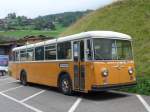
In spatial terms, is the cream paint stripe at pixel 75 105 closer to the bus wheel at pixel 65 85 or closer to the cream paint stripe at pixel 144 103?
the bus wheel at pixel 65 85

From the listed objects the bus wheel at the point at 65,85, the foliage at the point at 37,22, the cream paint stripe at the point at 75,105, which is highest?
the foliage at the point at 37,22

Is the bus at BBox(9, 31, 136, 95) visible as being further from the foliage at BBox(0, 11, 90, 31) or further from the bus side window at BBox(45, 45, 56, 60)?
the foliage at BBox(0, 11, 90, 31)

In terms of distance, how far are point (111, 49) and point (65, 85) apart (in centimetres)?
291

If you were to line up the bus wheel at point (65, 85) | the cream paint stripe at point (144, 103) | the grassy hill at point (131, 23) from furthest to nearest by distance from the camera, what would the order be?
the grassy hill at point (131, 23)
the bus wheel at point (65, 85)
the cream paint stripe at point (144, 103)

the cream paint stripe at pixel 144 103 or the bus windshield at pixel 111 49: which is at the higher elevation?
the bus windshield at pixel 111 49

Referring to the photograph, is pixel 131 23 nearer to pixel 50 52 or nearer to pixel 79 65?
pixel 50 52

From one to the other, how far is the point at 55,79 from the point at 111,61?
3.92 metres

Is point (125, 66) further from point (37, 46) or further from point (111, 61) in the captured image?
point (37, 46)

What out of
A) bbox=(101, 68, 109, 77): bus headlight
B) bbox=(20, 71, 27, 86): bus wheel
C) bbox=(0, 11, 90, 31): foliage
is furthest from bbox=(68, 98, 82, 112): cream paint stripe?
bbox=(0, 11, 90, 31): foliage

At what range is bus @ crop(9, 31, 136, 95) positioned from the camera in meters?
15.2

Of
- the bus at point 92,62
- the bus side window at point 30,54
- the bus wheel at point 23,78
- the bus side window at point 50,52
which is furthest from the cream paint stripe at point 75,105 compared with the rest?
the bus wheel at point 23,78

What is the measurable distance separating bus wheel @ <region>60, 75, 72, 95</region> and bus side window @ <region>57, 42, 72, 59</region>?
2.97ft

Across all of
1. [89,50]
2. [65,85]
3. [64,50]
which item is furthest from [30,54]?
[89,50]

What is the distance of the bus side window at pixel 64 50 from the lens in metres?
17.1
